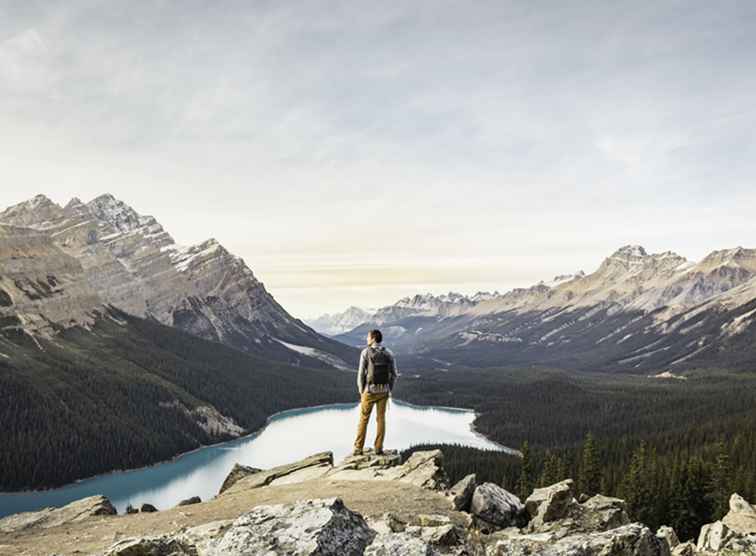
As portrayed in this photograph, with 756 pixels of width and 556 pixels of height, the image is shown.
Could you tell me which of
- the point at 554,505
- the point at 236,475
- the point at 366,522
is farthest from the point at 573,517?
the point at 236,475

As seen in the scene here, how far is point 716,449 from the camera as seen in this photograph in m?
105

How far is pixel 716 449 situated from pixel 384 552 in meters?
111

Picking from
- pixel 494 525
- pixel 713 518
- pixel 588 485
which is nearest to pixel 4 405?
pixel 588 485

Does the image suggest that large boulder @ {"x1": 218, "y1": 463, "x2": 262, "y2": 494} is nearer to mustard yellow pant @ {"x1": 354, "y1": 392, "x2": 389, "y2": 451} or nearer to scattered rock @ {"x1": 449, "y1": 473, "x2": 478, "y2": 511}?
mustard yellow pant @ {"x1": 354, "y1": 392, "x2": 389, "y2": 451}

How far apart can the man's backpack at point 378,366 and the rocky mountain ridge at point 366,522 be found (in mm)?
4113

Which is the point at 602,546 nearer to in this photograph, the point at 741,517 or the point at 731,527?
the point at 731,527

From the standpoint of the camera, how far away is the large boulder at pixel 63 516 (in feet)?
101

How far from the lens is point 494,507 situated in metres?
19.8

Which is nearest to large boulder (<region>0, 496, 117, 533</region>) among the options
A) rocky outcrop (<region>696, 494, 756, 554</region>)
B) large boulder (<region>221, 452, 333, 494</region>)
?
large boulder (<region>221, 452, 333, 494</region>)

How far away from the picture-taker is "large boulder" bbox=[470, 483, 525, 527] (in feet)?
64.2

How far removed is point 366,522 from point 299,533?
372cm

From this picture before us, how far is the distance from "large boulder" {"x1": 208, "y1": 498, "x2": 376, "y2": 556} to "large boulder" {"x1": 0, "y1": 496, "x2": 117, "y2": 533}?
812 inches

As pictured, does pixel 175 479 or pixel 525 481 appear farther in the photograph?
pixel 175 479

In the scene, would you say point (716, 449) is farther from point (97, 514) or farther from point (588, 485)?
point (97, 514)
